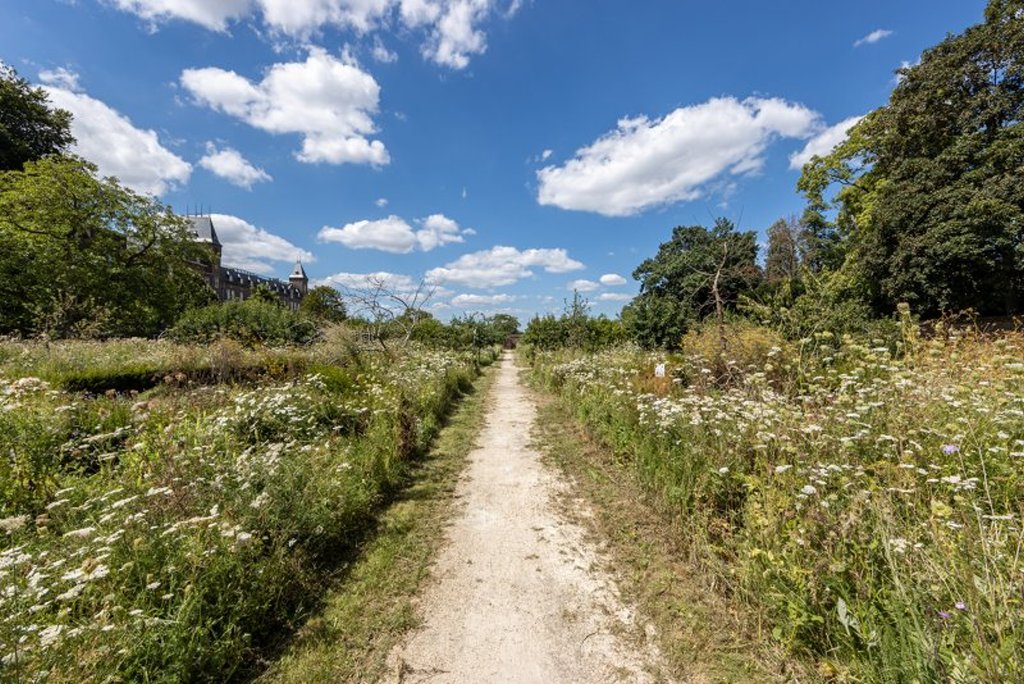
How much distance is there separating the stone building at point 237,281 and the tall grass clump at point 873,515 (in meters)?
60.0

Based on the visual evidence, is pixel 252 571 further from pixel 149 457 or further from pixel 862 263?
pixel 862 263

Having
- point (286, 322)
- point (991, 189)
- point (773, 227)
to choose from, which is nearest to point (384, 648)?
point (991, 189)

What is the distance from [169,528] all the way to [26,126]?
34109 mm

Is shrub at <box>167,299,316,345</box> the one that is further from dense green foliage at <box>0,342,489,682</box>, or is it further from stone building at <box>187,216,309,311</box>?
stone building at <box>187,216,309,311</box>

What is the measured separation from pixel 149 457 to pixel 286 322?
21134 millimetres

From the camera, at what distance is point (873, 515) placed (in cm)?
224

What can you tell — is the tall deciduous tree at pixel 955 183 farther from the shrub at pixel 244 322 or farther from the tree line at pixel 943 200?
the shrub at pixel 244 322

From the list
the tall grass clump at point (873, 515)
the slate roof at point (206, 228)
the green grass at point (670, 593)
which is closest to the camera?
the tall grass clump at point (873, 515)

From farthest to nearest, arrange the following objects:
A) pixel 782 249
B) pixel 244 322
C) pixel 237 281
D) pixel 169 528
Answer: pixel 237 281 → pixel 782 249 → pixel 244 322 → pixel 169 528

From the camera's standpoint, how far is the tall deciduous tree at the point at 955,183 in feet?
45.0

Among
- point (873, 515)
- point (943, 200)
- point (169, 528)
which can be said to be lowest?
point (169, 528)

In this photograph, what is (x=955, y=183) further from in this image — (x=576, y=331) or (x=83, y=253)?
(x=83, y=253)

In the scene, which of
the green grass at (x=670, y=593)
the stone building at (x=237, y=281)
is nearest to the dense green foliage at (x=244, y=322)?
the green grass at (x=670, y=593)

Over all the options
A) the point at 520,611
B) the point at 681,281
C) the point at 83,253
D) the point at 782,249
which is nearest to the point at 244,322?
the point at 83,253
